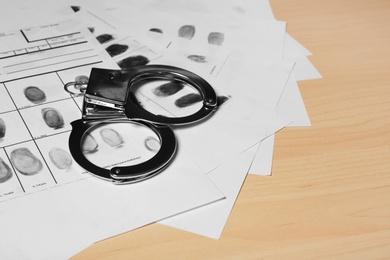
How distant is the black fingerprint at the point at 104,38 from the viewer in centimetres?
88

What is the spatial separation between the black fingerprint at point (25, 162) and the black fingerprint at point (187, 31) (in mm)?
343

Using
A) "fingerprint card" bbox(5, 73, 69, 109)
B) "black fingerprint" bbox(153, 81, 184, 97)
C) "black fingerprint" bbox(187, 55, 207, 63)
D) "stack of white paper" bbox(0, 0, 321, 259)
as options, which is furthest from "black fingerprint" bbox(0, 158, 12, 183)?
"black fingerprint" bbox(187, 55, 207, 63)

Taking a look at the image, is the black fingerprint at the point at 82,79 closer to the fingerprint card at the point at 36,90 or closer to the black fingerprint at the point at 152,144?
the fingerprint card at the point at 36,90

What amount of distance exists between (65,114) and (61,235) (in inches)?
7.5

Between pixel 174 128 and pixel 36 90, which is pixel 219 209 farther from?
pixel 36 90

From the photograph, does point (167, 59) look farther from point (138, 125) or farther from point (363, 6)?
point (363, 6)

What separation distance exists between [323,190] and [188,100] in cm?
21

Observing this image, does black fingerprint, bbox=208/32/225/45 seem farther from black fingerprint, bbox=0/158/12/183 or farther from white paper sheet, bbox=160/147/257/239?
black fingerprint, bbox=0/158/12/183

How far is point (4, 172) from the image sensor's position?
650 millimetres

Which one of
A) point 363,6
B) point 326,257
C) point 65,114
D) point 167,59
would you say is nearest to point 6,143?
point 65,114

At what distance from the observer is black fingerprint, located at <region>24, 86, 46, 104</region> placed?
76cm

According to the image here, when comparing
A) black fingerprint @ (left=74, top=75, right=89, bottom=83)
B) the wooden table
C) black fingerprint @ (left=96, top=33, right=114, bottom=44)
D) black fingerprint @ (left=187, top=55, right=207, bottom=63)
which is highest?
black fingerprint @ (left=74, top=75, right=89, bottom=83)

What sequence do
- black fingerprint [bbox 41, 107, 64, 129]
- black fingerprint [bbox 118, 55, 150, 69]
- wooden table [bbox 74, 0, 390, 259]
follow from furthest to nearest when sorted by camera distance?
black fingerprint [bbox 118, 55, 150, 69], black fingerprint [bbox 41, 107, 64, 129], wooden table [bbox 74, 0, 390, 259]

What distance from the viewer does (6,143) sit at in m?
0.69
